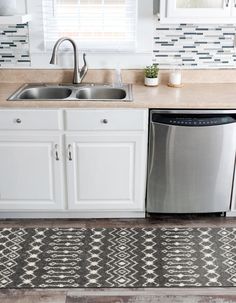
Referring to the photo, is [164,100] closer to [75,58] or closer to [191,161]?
[191,161]

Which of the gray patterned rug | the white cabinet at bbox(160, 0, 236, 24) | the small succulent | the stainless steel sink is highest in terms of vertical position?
the white cabinet at bbox(160, 0, 236, 24)

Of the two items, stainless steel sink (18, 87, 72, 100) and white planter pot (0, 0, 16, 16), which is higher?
white planter pot (0, 0, 16, 16)

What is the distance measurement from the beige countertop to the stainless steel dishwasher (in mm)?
57

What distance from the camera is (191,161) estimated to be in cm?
289

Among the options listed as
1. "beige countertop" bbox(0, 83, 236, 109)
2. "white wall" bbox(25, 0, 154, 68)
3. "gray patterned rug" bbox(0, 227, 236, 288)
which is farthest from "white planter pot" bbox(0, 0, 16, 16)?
"gray patterned rug" bbox(0, 227, 236, 288)

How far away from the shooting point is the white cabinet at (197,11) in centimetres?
286

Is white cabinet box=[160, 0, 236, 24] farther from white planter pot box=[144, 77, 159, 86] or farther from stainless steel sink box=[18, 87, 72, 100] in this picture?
stainless steel sink box=[18, 87, 72, 100]

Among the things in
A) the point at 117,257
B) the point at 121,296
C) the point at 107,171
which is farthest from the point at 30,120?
the point at 121,296

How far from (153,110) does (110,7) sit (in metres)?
0.91

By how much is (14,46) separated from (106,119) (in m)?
1.03

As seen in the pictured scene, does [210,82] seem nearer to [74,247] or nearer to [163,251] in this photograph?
[163,251]

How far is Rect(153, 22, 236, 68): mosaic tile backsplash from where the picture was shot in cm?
322

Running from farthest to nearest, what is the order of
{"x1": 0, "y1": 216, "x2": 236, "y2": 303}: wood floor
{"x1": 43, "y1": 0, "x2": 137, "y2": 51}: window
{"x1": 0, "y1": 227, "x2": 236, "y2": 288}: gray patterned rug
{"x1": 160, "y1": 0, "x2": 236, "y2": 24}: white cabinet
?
{"x1": 43, "y1": 0, "x2": 137, "y2": 51}: window
{"x1": 160, "y1": 0, "x2": 236, "y2": 24}: white cabinet
{"x1": 0, "y1": 227, "x2": 236, "y2": 288}: gray patterned rug
{"x1": 0, "y1": 216, "x2": 236, "y2": 303}: wood floor

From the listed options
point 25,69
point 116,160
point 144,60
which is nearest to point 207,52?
point 144,60
